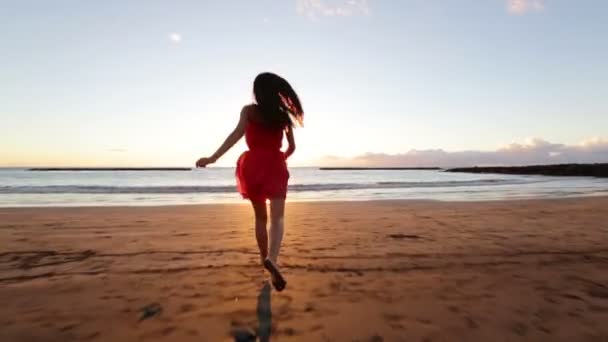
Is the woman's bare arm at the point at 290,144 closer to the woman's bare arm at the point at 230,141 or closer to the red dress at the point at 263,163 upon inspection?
the red dress at the point at 263,163

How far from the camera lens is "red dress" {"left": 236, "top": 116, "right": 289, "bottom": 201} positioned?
3441 mm

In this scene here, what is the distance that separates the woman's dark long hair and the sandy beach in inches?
59.1

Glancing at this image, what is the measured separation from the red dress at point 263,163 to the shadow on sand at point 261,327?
0.87m

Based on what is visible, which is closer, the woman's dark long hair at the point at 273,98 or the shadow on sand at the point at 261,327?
the shadow on sand at the point at 261,327

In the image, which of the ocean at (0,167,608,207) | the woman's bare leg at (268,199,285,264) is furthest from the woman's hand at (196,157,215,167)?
the ocean at (0,167,608,207)

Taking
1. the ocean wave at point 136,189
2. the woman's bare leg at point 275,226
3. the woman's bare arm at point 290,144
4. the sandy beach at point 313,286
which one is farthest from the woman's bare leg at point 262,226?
the ocean wave at point 136,189

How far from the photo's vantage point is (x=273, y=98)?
133 inches

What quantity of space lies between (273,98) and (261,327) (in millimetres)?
1828

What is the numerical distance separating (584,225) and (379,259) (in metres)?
5.03

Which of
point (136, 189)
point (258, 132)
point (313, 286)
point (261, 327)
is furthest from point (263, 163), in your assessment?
point (136, 189)

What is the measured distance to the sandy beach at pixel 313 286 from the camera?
8.70ft

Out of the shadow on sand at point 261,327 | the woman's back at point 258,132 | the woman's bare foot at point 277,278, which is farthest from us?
the woman's back at point 258,132

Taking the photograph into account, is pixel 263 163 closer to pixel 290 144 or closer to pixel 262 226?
pixel 290 144

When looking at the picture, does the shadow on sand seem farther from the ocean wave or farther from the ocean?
the ocean wave
